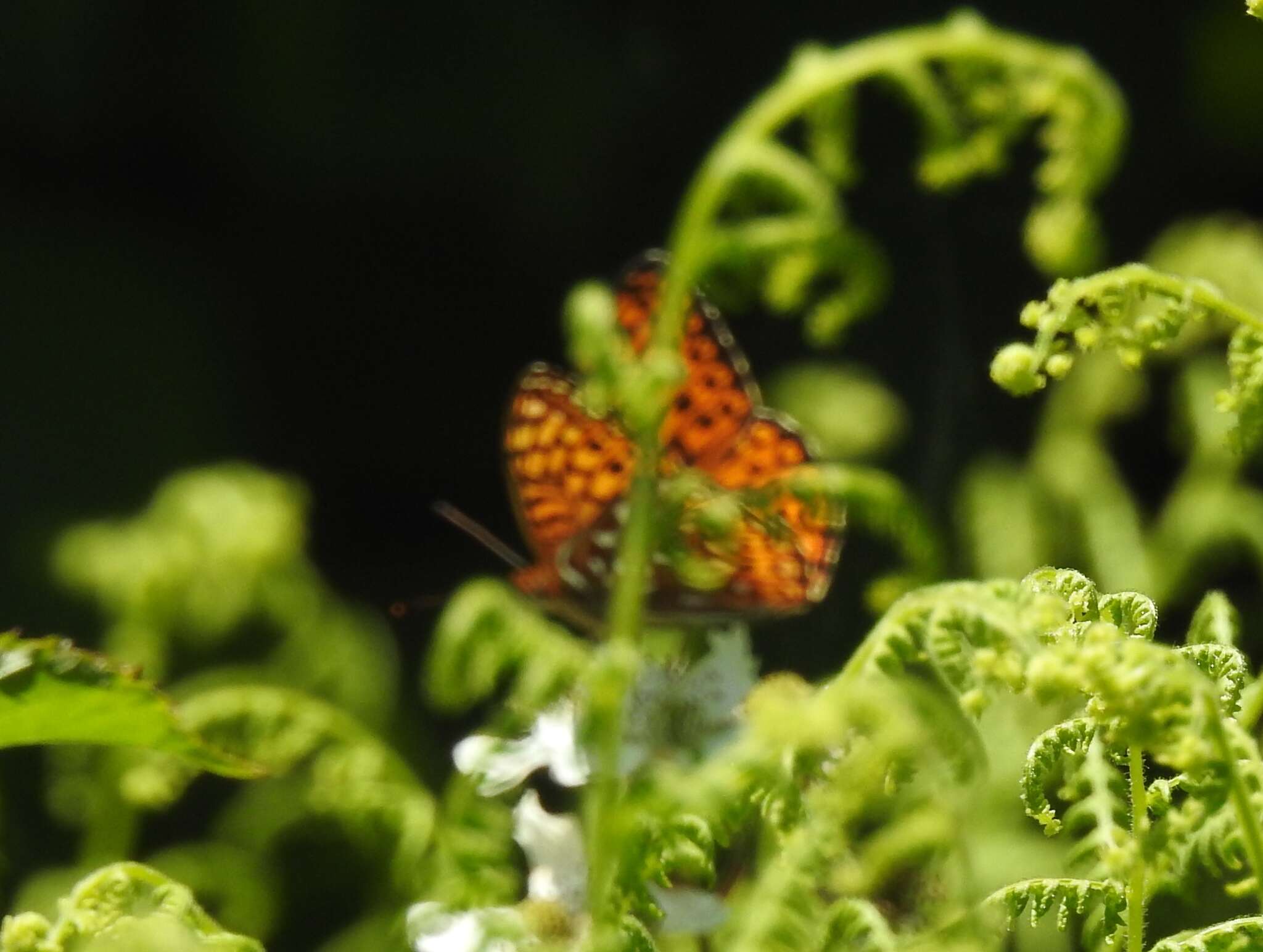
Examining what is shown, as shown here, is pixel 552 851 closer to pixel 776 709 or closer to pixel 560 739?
pixel 560 739

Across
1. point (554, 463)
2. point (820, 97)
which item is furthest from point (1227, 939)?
point (554, 463)

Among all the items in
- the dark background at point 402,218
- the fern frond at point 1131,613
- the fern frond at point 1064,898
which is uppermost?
the fern frond at point 1131,613

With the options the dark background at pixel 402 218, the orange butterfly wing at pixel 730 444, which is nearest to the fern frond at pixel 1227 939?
the orange butterfly wing at pixel 730 444

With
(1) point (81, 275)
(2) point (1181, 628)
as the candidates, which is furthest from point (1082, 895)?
(1) point (81, 275)

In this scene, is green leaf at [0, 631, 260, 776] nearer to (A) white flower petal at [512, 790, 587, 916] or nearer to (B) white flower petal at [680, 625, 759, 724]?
(A) white flower petal at [512, 790, 587, 916]

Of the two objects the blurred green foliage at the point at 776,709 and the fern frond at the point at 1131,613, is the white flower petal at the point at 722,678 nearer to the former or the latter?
the blurred green foliage at the point at 776,709

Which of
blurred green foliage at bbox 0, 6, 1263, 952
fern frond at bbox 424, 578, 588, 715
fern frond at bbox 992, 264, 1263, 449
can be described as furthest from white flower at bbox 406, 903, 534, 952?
fern frond at bbox 992, 264, 1263, 449
